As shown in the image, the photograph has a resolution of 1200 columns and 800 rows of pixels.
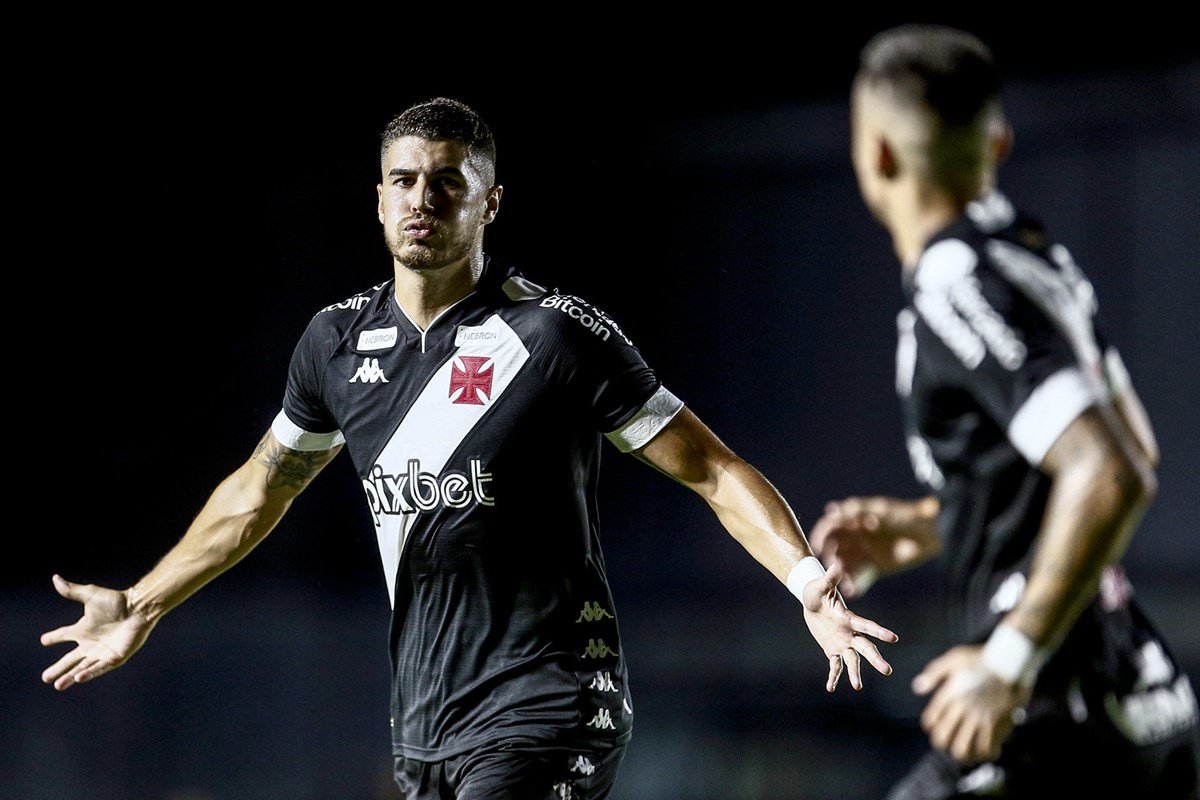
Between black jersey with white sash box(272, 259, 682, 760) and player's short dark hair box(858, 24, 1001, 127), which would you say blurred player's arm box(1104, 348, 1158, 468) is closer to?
player's short dark hair box(858, 24, 1001, 127)

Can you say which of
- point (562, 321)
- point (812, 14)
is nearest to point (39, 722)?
point (562, 321)

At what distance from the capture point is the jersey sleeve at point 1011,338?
217cm

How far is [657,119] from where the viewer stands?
8.16 m

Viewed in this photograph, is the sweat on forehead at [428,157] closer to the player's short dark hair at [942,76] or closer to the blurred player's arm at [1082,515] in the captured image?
the player's short dark hair at [942,76]

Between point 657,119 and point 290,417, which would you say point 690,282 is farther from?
point 290,417

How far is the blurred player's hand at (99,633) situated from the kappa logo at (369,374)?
3.10 ft

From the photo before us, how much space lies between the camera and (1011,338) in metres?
2.21

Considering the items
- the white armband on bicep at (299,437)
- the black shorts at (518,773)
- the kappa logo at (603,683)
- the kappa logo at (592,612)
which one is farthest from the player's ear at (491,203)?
the black shorts at (518,773)

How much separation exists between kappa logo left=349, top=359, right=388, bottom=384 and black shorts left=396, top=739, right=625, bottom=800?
1.00 meters

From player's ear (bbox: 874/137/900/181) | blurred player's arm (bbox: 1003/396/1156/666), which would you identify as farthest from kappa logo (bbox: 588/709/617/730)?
player's ear (bbox: 874/137/900/181)

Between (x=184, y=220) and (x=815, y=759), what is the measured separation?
4534 mm

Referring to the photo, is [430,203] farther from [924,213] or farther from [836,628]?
[924,213]

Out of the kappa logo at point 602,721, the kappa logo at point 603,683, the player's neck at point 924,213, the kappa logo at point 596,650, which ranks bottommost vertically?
the kappa logo at point 602,721

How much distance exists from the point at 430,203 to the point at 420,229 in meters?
0.08
